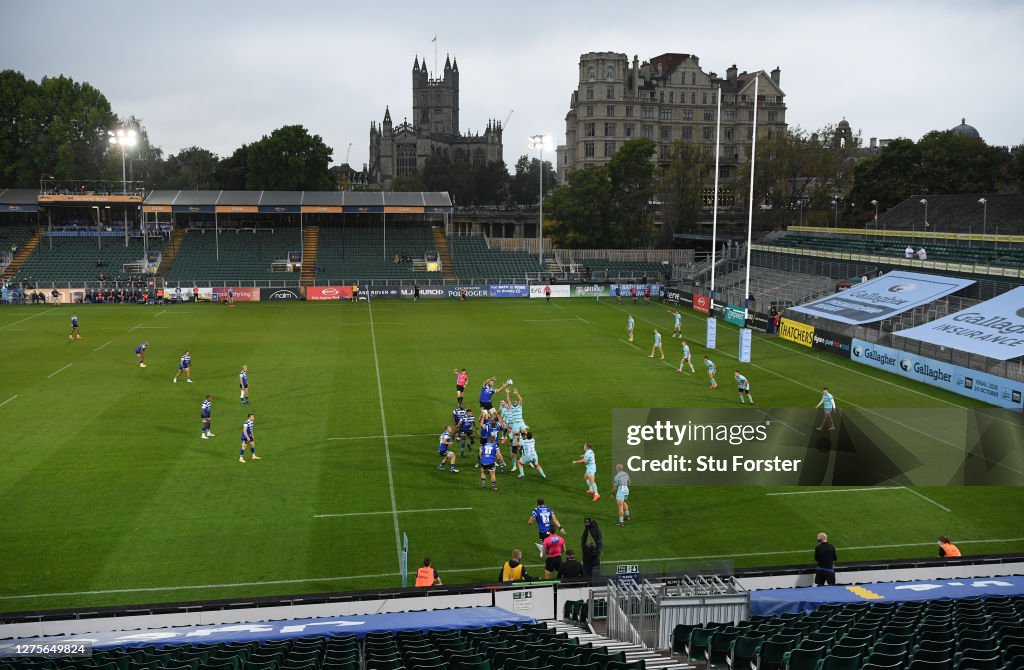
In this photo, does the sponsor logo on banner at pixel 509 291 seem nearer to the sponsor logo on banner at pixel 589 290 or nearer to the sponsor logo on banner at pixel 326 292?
the sponsor logo on banner at pixel 589 290

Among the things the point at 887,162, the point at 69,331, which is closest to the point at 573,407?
the point at 69,331

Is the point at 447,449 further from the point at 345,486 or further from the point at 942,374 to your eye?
the point at 942,374

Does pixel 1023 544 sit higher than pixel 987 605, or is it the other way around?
pixel 987 605

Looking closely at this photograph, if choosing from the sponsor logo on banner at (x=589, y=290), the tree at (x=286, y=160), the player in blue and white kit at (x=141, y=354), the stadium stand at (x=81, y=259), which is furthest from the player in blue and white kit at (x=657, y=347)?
the tree at (x=286, y=160)

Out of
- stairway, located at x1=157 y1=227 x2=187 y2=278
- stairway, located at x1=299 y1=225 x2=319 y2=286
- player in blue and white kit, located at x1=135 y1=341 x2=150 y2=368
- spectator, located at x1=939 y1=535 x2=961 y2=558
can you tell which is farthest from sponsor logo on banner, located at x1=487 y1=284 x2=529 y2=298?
spectator, located at x1=939 y1=535 x2=961 y2=558

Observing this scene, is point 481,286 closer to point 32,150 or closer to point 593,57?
point 32,150

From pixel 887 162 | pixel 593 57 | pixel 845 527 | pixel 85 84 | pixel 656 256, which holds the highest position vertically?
pixel 593 57

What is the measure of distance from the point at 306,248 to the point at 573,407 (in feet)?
182

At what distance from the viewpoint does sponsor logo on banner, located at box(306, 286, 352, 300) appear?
69.6m

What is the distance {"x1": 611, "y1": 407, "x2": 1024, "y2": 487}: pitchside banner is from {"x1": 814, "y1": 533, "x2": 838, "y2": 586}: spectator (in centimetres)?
186

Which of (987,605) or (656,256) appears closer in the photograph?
(987,605)

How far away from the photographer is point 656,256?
85625 mm

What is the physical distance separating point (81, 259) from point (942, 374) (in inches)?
2752

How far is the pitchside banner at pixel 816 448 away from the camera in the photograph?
50.8 feet
